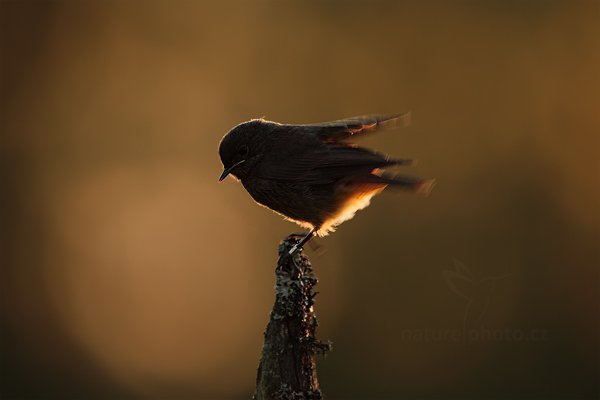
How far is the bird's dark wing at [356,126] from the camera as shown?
6484 mm

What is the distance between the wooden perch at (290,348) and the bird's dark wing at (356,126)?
3.13 m

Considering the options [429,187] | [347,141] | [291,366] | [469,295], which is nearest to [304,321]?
[291,366]

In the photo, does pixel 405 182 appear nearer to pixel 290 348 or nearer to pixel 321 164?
pixel 321 164

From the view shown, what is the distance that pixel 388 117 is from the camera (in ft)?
21.6

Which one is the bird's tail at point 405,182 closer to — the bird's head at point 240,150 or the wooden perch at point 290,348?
the bird's head at point 240,150

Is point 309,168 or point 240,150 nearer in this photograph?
point 309,168

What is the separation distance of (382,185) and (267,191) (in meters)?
1.19

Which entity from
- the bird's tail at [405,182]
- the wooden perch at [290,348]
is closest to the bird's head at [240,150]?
the bird's tail at [405,182]

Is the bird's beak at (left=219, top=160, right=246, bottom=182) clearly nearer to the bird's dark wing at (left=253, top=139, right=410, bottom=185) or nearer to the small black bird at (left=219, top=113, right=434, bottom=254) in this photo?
the small black bird at (left=219, top=113, right=434, bottom=254)

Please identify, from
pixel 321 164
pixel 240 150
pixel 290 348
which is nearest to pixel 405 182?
pixel 321 164

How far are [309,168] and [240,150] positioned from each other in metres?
0.80

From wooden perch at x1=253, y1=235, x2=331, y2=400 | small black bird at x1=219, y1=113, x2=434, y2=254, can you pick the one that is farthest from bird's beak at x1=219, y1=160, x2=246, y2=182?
wooden perch at x1=253, y1=235, x2=331, y2=400

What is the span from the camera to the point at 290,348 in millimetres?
3197

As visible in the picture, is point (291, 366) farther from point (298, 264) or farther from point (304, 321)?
point (298, 264)
